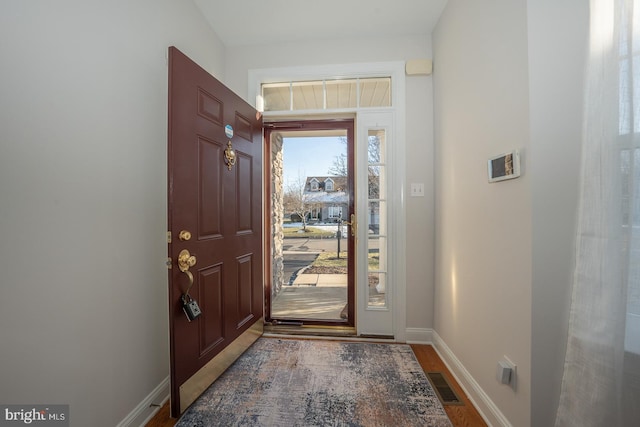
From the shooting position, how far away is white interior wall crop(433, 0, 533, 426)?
3.98ft

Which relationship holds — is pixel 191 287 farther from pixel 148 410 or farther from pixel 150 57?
pixel 150 57

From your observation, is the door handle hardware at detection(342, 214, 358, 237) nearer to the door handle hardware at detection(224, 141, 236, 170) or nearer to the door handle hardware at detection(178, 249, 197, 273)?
the door handle hardware at detection(224, 141, 236, 170)

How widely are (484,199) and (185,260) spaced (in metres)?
1.73

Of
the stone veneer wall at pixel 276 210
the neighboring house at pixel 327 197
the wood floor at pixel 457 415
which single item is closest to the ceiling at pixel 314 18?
the stone veneer wall at pixel 276 210

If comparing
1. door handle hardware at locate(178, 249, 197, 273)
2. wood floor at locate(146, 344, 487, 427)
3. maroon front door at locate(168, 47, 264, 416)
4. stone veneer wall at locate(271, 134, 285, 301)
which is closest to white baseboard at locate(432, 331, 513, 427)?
wood floor at locate(146, 344, 487, 427)

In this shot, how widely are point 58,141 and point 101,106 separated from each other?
0.94 ft

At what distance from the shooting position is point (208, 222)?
1692 mm

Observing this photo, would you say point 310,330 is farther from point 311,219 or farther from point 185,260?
point 185,260

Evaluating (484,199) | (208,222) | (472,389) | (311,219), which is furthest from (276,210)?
(472,389)

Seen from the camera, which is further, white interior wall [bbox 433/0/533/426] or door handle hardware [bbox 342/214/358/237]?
door handle hardware [bbox 342/214/358/237]

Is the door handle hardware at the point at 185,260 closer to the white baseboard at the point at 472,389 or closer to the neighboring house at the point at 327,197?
the neighboring house at the point at 327,197

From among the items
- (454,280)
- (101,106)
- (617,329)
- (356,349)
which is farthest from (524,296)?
(101,106)

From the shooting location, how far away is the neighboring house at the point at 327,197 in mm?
2725

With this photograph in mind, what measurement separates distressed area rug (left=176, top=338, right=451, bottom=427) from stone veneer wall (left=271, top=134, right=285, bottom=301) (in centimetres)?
90
